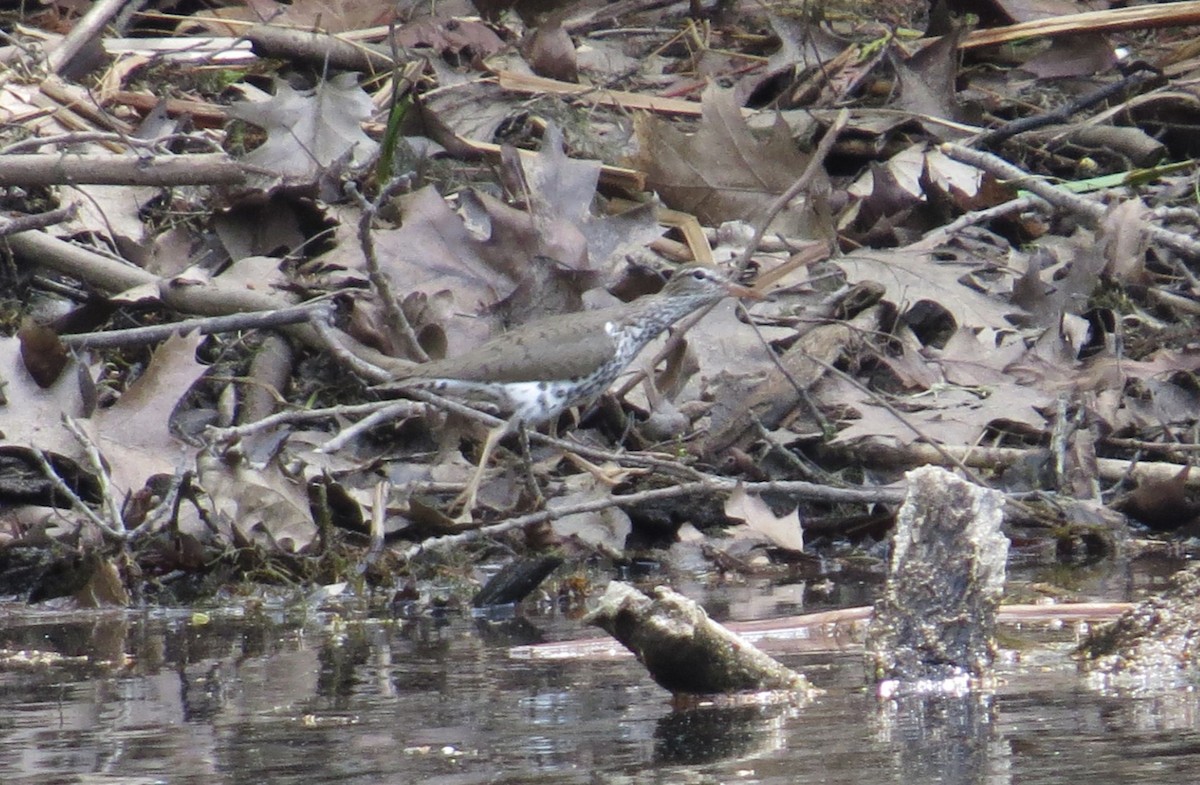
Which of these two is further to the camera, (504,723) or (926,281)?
(926,281)

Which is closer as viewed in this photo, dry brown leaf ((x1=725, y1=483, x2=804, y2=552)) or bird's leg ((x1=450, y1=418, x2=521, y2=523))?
dry brown leaf ((x1=725, y1=483, x2=804, y2=552))

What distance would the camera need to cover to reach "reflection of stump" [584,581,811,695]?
3.95 meters

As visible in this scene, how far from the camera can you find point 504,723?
3.88 metres

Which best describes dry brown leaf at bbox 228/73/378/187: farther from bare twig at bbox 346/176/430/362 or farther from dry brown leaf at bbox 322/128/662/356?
bare twig at bbox 346/176/430/362

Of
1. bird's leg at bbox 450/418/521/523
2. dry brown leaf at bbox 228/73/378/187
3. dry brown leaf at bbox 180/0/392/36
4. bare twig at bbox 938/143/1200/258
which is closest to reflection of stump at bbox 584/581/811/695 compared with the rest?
bird's leg at bbox 450/418/521/523

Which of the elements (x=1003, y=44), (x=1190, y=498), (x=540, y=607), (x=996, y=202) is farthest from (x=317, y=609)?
(x=1003, y=44)

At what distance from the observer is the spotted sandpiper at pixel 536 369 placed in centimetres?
680

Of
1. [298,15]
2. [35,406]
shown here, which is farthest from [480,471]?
[298,15]

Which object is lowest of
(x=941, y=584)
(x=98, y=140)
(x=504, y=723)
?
(x=504, y=723)

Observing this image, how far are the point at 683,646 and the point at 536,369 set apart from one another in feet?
9.74

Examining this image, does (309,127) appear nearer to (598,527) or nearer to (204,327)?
(204,327)

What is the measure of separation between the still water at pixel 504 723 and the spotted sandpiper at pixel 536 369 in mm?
1844

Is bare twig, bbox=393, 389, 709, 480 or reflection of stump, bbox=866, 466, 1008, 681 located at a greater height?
bare twig, bbox=393, 389, 709, 480

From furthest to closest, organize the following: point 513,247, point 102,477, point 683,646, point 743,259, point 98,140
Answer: point 513,247
point 743,259
point 98,140
point 102,477
point 683,646
